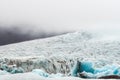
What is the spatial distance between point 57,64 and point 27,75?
12030 millimetres

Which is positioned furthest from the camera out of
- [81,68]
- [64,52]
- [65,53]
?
[64,52]

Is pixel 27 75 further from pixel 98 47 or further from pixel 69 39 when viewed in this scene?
pixel 69 39

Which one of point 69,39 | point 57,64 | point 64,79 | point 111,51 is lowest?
point 64,79

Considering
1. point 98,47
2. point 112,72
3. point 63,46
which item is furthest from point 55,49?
point 112,72

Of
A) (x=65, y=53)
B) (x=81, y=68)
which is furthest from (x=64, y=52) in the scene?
(x=81, y=68)

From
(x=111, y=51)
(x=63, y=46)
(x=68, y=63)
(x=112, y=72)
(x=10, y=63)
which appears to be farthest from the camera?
(x=63, y=46)

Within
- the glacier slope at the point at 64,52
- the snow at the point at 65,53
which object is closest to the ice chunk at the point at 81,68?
the snow at the point at 65,53

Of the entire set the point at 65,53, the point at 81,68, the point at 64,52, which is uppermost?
the point at 64,52

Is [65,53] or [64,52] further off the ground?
[64,52]

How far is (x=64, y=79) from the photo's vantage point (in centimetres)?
772

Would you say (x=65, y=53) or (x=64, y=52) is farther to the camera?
(x=64, y=52)

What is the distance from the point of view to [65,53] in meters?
37.7

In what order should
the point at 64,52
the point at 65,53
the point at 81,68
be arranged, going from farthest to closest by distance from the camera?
the point at 64,52, the point at 65,53, the point at 81,68

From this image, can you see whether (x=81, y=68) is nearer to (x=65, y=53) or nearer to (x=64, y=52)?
(x=65, y=53)
